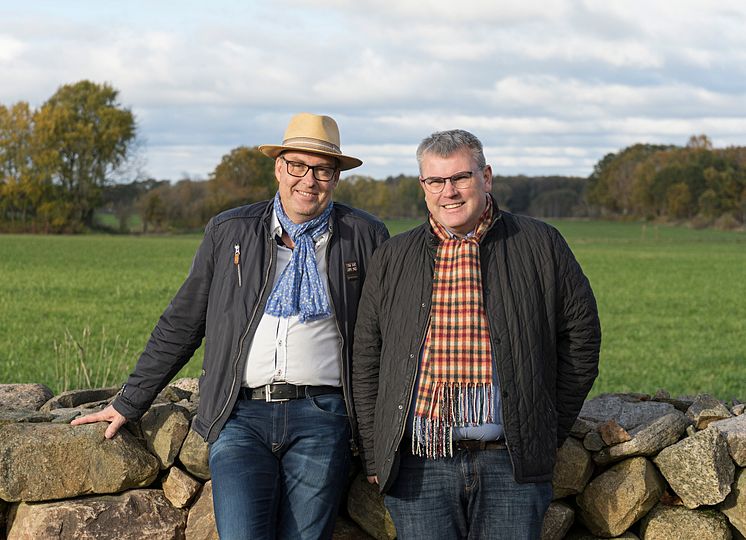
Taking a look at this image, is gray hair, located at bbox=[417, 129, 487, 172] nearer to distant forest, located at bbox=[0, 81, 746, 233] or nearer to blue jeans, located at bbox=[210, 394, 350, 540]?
blue jeans, located at bbox=[210, 394, 350, 540]

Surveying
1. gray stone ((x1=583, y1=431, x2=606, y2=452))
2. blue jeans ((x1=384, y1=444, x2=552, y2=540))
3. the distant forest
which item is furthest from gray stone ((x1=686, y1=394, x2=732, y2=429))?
the distant forest

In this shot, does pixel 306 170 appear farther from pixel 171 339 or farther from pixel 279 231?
pixel 171 339

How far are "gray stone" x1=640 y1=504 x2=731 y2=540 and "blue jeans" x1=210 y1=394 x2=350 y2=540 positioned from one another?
1440 millimetres

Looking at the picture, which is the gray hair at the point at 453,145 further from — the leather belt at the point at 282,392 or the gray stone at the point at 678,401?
the gray stone at the point at 678,401

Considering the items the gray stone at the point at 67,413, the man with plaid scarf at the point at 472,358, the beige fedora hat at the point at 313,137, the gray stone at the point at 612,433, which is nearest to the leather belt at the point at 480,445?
the man with plaid scarf at the point at 472,358

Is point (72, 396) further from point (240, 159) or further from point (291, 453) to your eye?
point (240, 159)

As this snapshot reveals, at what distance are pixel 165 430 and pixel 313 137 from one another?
150cm

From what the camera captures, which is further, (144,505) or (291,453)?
(144,505)

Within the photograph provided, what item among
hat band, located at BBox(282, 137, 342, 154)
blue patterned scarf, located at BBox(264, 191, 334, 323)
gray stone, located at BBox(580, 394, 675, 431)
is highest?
hat band, located at BBox(282, 137, 342, 154)

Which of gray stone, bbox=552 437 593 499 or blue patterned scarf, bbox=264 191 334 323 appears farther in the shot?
gray stone, bbox=552 437 593 499

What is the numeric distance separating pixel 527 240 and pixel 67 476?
227cm

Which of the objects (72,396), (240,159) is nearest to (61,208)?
(240,159)

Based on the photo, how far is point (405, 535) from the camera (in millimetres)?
3840

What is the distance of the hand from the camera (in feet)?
14.3
